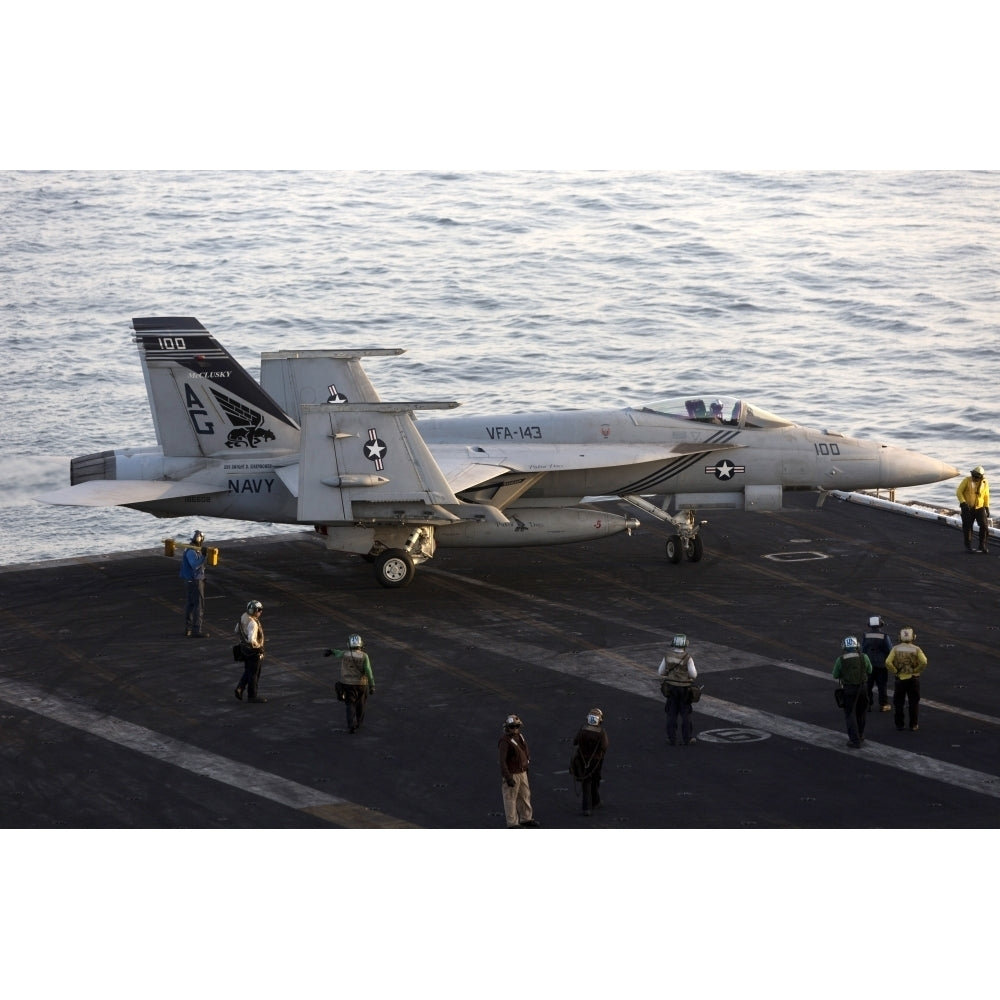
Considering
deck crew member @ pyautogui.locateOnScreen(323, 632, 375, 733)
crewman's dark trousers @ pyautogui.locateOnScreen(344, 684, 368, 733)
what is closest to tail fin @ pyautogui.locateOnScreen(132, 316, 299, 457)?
deck crew member @ pyautogui.locateOnScreen(323, 632, 375, 733)

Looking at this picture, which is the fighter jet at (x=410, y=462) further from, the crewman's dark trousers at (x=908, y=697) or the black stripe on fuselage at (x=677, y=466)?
A: the crewman's dark trousers at (x=908, y=697)

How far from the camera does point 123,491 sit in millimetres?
28156

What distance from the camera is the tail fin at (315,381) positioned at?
3047 centimetres

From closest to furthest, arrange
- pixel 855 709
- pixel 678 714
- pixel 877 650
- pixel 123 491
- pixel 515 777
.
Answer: pixel 515 777
pixel 855 709
pixel 678 714
pixel 877 650
pixel 123 491

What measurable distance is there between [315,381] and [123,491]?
14.8 feet

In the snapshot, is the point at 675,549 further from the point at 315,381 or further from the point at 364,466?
the point at 315,381

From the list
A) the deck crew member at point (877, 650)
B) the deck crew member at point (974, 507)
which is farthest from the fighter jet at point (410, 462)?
the deck crew member at point (877, 650)

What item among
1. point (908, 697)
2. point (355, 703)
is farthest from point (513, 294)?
point (355, 703)

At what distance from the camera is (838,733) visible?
2162 centimetres

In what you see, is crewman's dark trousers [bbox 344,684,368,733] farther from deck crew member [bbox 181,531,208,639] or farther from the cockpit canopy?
the cockpit canopy

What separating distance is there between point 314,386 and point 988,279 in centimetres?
6637

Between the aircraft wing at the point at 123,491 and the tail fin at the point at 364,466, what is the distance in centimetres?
220

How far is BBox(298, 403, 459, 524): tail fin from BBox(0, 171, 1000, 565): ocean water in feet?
87.0

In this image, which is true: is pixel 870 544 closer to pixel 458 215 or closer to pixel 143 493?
pixel 143 493
